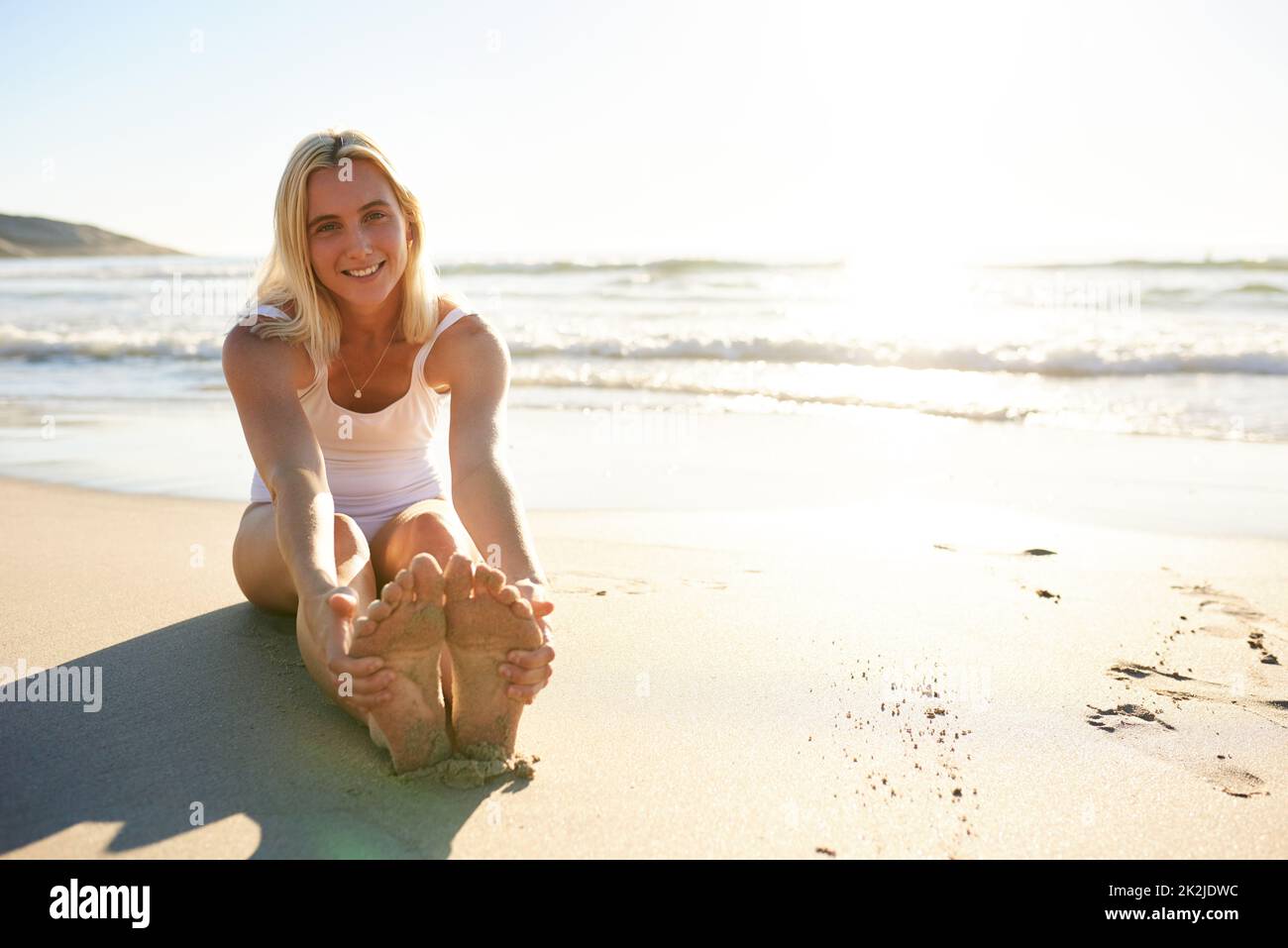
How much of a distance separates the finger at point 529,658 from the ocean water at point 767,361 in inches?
59.1

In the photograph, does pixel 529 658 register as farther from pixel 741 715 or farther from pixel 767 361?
pixel 767 361

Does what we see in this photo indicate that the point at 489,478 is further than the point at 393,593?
Yes

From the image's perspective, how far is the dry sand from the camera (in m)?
2.17

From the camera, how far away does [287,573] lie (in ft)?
9.86

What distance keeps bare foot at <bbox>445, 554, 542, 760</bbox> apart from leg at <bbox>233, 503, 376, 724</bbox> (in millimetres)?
267

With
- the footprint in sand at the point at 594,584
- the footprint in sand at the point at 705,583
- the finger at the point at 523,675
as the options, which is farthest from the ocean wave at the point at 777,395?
the finger at the point at 523,675

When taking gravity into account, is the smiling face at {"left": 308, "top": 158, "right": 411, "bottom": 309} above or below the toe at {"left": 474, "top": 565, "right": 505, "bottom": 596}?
above

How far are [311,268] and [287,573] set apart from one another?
0.88 metres

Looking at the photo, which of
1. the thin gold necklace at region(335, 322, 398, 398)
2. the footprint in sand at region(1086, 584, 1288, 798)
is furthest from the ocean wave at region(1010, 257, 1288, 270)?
the thin gold necklace at region(335, 322, 398, 398)

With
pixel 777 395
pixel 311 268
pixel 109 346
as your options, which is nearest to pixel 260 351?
pixel 311 268

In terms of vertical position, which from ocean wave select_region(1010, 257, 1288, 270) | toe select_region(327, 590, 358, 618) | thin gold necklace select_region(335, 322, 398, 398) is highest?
ocean wave select_region(1010, 257, 1288, 270)

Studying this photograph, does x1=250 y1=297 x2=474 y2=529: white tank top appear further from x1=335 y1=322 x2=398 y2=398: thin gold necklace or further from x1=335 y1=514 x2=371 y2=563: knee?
x1=335 y1=514 x2=371 y2=563: knee

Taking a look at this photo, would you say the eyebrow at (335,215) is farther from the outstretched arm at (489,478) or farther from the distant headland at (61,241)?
the distant headland at (61,241)
